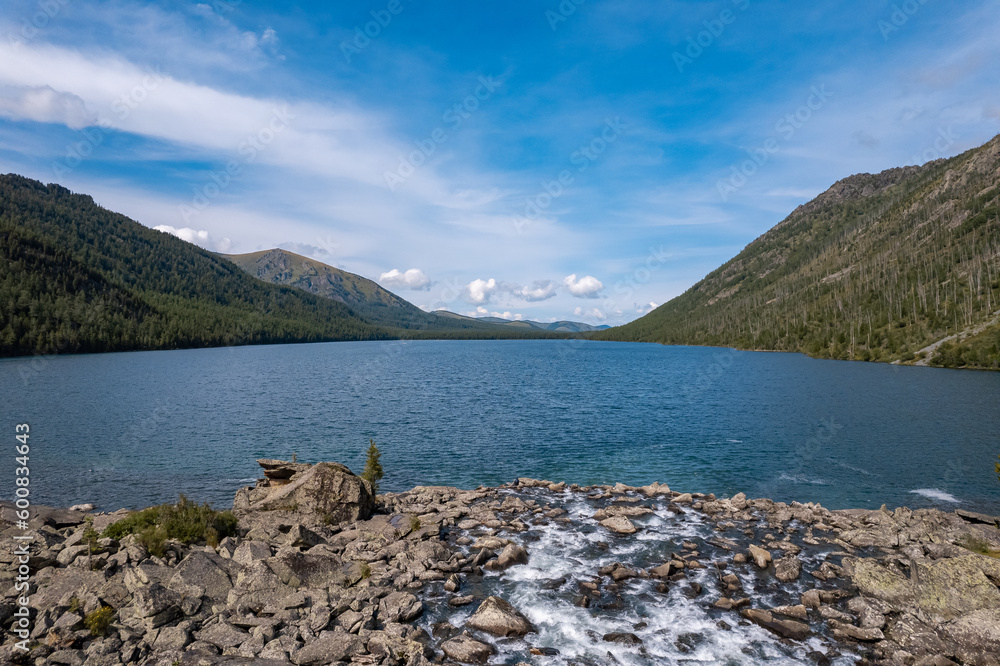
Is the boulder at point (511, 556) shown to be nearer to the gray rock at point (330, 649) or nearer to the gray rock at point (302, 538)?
the gray rock at point (330, 649)

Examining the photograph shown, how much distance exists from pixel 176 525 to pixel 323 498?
23.8 feet

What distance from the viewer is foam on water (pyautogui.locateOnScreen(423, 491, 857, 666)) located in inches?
642

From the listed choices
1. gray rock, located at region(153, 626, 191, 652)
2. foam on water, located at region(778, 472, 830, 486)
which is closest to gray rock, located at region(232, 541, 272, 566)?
gray rock, located at region(153, 626, 191, 652)

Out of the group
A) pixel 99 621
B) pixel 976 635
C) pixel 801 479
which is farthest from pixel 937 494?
pixel 99 621

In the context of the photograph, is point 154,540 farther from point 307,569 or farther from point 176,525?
point 307,569

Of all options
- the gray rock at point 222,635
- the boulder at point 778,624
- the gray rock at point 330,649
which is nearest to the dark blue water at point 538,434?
the boulder at point 778,624

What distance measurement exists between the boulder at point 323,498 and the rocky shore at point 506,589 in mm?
115

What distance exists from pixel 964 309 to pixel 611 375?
107m

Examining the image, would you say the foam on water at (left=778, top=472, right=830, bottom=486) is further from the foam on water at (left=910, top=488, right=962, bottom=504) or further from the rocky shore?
the rocky shore

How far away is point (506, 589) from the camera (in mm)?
20859

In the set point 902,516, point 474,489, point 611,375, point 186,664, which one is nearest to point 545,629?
point 186,664

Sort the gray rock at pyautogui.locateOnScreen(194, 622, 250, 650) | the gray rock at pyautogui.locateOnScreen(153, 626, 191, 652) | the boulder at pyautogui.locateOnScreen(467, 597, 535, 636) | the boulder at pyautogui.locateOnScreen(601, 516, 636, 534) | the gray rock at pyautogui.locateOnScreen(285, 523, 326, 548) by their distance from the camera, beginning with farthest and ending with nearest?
the boulder at pyautogui.locateOnScreen(601, 516, 636, 534) → the gray rock at pyautogui.locateOnScreen(285, 523, 326, 548) → the boulder at pyautogui.locateOnScreen(467, 597, 535, 636) → the gray rock at pyautogui.locateOnScreen(194, 622, 250, 650) → the gray rock at pyautogui.locateOnScreen(153, 626, 191, 652)

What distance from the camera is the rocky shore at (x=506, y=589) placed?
15.8 meters

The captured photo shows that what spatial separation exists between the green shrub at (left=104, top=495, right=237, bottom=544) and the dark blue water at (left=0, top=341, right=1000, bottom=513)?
35.6 ft
